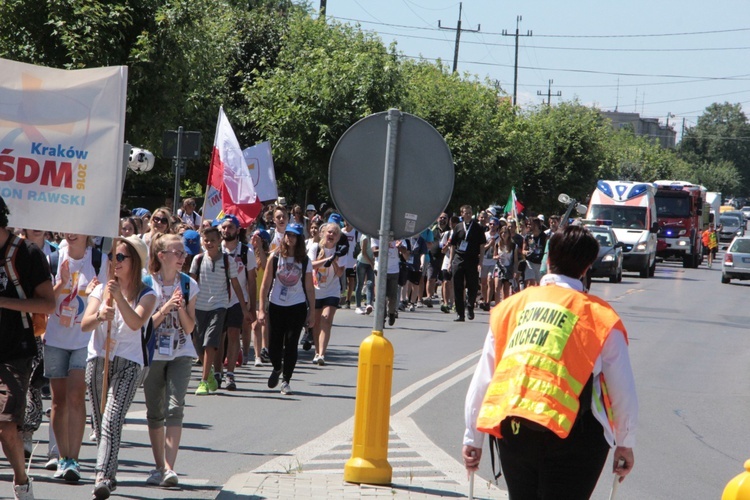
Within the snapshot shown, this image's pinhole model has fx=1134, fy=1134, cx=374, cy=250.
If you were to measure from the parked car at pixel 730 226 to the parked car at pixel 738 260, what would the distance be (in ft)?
129

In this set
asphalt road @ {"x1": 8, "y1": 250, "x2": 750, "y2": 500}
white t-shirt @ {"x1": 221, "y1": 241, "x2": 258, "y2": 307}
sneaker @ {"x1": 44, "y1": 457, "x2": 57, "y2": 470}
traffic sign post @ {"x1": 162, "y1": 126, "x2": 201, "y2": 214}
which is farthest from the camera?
traffic sign post @ {"x1": 162, "y1": 126, "x2": 201, "y2": 214}

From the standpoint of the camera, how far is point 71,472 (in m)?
7.10

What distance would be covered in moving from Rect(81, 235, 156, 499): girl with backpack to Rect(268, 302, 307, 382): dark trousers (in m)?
4.35

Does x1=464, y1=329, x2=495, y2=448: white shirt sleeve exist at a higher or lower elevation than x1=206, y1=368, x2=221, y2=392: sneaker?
higher

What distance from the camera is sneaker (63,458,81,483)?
23.3ft

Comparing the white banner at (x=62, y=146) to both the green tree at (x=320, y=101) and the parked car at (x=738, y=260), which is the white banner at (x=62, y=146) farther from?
the parked car at (x=738, y=260)

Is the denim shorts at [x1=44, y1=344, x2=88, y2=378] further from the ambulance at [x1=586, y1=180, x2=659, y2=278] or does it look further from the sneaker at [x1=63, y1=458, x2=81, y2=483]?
the ambulance at [x1=586, y1=180, x2=659, y2=278]

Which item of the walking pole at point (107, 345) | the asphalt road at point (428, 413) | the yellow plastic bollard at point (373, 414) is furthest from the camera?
the asphalt road at point (428, 413)

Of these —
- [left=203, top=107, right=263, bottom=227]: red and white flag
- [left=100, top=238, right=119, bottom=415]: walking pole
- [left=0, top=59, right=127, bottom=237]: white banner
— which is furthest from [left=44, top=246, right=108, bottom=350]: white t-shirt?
[left=203, top=107, right=263, bottom=227]: red and white flag

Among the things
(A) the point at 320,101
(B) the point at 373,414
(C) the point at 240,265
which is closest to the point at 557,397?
(B) the point at 373,414

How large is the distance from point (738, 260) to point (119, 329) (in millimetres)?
34210

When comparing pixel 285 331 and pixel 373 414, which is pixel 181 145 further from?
pixel 373 414

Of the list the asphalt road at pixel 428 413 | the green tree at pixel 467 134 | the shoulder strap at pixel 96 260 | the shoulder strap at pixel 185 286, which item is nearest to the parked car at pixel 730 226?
the green tree at pixel 467 134

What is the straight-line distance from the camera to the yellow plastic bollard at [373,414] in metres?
7.09
